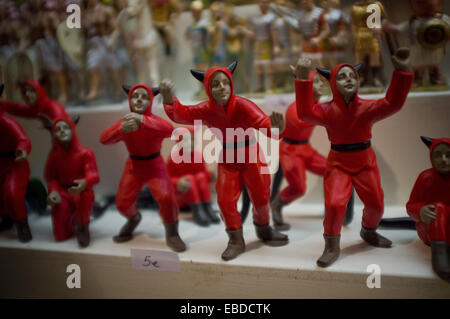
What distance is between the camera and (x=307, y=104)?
1.49m

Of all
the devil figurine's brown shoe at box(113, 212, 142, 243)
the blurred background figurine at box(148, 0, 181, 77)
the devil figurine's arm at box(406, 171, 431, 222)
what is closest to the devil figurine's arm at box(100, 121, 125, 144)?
the devil figurine's brown shoe at box(113, 212, 142, 243)

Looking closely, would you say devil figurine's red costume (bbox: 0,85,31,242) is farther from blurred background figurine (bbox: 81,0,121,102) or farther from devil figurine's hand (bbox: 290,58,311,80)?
devil figurine's hand (bbox: 290,58,311,80)

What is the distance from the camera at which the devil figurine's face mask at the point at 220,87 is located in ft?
5.02

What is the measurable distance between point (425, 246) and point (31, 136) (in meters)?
2.18

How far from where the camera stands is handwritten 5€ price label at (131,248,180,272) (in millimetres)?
1643

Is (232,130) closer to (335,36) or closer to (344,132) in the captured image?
(344,132)

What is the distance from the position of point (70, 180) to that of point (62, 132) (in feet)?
0.74

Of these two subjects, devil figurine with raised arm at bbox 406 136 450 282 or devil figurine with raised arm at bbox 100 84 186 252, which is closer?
devil figurine with raised arm at bbox 406 136 450 282

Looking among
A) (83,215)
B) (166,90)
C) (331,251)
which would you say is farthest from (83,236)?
(331,251)

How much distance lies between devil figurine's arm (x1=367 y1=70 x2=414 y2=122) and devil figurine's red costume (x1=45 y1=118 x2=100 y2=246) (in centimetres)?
119

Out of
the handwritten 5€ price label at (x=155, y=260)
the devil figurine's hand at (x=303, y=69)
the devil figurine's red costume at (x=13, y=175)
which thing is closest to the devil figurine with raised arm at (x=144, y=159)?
the handwritten 5€ price label at (x=155, y=260)

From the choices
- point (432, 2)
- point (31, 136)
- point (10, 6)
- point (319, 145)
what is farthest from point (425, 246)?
point (10, 6)

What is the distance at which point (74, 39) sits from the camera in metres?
2.57
